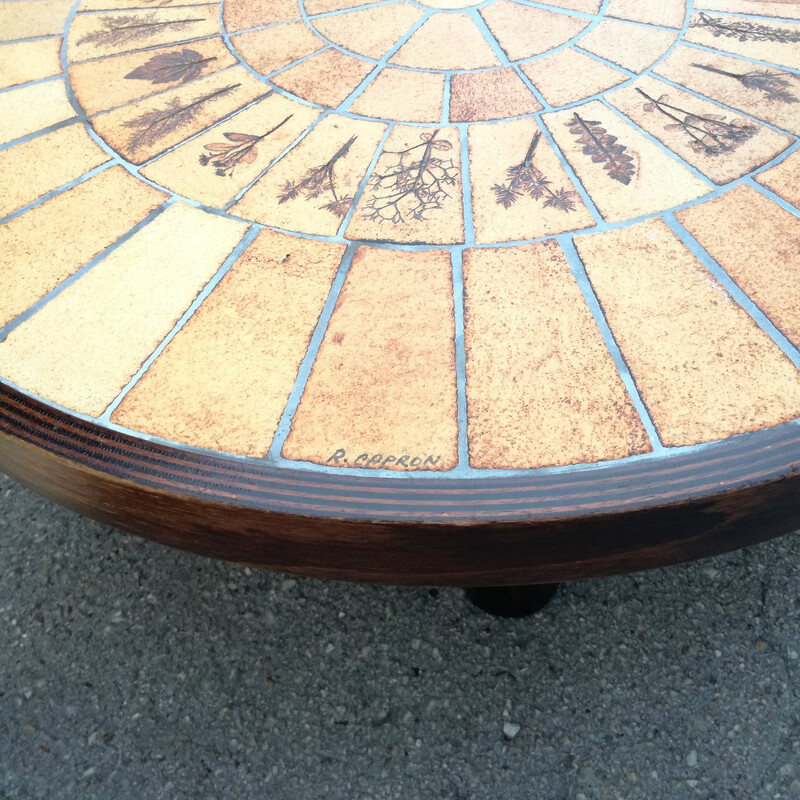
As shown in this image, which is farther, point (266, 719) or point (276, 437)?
point (266, 719)

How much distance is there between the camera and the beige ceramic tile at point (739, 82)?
1.69 meters

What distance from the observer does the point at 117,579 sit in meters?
2.02

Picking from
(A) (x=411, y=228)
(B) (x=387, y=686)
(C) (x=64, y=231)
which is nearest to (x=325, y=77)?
(A) (x=411, y=228)

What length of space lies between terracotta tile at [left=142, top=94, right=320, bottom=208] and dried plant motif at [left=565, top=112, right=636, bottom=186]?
62 cm

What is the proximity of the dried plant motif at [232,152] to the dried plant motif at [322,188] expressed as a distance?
0.49ft

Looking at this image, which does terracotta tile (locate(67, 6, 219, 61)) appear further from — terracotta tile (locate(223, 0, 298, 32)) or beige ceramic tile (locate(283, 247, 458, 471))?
beige ceramic tile (locate(283, 247, 458, 471))

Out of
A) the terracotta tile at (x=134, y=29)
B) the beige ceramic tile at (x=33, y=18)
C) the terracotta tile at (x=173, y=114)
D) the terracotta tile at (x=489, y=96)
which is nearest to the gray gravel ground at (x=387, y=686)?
the terracotta tile at (x=173, y=114)

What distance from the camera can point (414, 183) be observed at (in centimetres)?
159

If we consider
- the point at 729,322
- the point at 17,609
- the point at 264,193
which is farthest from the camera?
the point at 17,609

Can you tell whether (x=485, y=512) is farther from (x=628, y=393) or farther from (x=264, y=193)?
(x=264, y=193)

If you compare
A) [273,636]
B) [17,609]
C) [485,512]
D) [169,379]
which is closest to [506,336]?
[485,512]

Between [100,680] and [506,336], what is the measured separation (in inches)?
52.3

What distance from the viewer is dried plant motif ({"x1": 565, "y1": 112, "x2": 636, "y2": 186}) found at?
157 cm

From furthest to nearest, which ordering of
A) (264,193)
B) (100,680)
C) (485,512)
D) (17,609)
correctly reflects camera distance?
1. (17,609)
2. (100,680)
3. (264,193)
4. (485,512)
